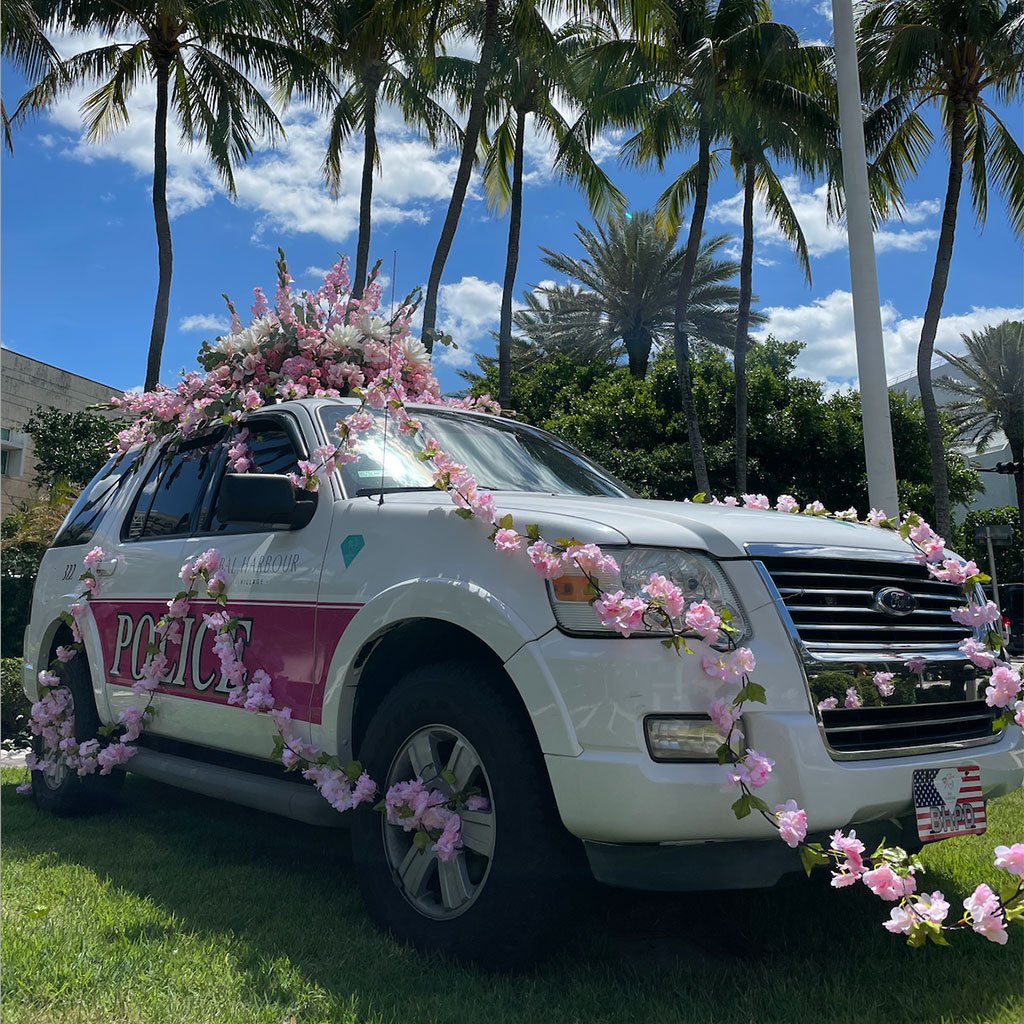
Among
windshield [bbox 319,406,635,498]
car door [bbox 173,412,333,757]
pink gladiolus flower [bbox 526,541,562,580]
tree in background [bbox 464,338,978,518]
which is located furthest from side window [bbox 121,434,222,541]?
tree in background [bbox 464,338,978,518]

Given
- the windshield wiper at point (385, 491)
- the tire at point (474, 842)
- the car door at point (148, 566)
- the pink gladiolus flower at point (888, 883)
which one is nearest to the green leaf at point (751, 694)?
the pink gladiolus flower at point (888, 883)

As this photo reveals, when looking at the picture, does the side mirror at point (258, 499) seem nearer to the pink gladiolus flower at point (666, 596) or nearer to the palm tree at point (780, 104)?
the pink gladiolus flower at point (666, 596)

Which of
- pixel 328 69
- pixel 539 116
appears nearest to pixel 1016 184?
pixel 539 116

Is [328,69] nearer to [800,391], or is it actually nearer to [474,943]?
[800,391]

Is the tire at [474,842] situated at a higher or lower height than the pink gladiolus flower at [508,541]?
lower

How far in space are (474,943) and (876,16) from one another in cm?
1969

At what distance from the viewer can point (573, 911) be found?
10.1 feet

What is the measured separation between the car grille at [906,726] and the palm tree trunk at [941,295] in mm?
15238

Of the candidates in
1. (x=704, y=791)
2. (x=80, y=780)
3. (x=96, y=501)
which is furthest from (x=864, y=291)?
(x=80, y=780)

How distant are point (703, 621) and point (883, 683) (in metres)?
0.71

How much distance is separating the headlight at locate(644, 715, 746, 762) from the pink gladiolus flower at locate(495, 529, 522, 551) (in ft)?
2.19

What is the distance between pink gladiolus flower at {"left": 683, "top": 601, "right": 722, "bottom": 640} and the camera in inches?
112

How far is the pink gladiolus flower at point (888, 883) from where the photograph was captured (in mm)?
2732

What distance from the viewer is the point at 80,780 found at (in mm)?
5625
